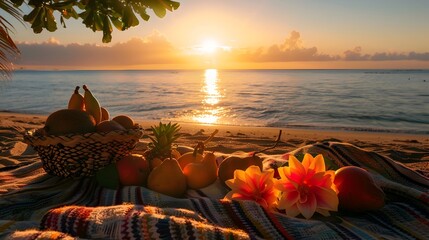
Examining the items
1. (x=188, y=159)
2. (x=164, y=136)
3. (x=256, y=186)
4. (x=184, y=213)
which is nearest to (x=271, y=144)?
(x=188, y=159)

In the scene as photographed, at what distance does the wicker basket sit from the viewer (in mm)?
2502

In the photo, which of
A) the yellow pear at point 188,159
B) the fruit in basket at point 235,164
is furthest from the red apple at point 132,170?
the fruit in basket at point 235,164

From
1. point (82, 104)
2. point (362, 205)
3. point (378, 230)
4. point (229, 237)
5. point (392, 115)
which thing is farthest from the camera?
point (392, 115)

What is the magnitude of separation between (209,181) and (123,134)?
0.69 meters

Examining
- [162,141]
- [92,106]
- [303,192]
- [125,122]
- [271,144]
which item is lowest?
[271,144]

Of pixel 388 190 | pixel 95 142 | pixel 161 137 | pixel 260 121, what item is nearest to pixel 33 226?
pixel 95 142

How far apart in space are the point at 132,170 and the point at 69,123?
0.54m

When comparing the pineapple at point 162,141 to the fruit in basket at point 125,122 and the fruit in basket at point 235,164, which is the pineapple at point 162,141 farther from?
the fruit in basket at point 235,164

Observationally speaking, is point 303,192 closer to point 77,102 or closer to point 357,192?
point 357,192

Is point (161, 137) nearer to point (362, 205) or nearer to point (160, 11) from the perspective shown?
point (160, 11)

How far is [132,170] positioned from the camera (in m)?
2.61

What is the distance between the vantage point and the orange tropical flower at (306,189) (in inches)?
76.4

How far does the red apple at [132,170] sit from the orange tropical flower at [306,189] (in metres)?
1.05

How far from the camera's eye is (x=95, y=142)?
2533mm
